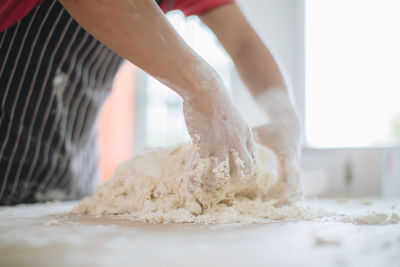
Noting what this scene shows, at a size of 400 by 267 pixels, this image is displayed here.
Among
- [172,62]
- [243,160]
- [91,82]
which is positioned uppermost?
[91,82]

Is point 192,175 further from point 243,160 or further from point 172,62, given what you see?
point 172,62

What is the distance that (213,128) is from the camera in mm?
698

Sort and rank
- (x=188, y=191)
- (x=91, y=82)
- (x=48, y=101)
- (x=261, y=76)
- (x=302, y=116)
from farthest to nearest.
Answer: (x=302, y=116) < (x=91, y=82) < (x=48, y=101) < (x=261, y=76) < (x=188, y=191)

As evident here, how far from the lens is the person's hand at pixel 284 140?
95cm

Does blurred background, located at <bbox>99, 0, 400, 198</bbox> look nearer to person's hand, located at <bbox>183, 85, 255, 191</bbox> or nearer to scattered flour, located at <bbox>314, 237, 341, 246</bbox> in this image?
person's hand, located at <bbox>183, 85, 255, 191</bbox>

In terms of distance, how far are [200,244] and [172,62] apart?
34cm

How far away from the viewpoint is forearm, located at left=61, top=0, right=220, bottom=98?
59 cm

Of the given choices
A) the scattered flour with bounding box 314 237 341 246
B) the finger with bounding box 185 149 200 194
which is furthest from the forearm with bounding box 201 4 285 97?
the scattered flour with bounding box 314 237 341 246

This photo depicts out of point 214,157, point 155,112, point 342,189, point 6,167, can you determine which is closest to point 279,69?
point 214,157

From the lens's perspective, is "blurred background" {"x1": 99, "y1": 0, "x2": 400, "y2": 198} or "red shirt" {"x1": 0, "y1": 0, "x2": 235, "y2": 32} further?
"blurred background" {"x1": 99, "y1": 0, "x2": 400, "y2": 198}

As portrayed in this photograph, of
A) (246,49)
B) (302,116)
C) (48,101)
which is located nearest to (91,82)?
(48,101)

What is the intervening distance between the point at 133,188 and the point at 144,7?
447 millimetres

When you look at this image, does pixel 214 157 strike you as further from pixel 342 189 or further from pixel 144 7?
pixel 342 189

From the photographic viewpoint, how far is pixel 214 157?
70 cm
